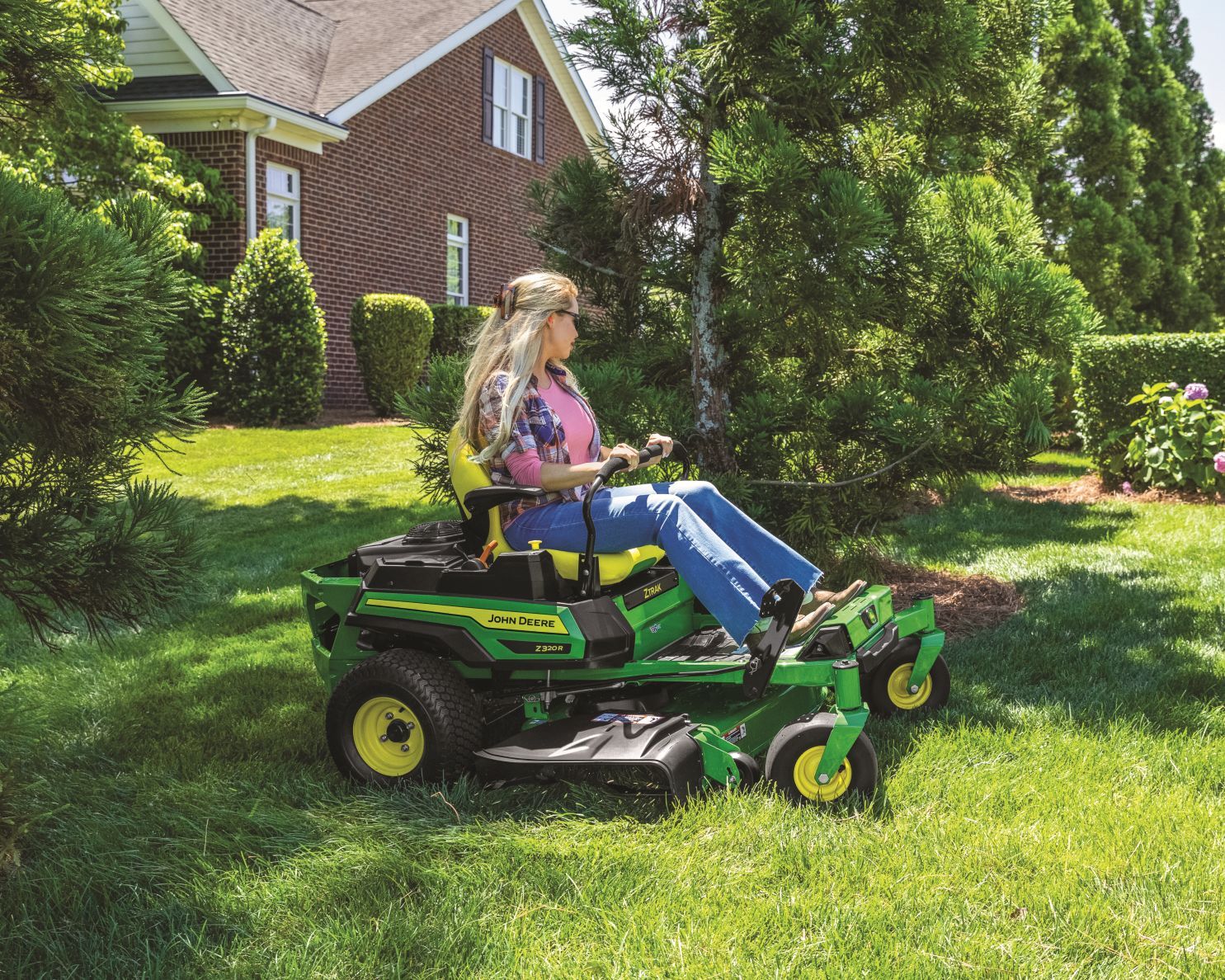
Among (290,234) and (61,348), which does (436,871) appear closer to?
(61,348)

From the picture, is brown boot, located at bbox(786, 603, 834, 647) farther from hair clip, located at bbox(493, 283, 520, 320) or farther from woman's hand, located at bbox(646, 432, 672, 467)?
hair clip, located at bbox(493, 283, 520, 320)

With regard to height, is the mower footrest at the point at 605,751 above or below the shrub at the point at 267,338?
below

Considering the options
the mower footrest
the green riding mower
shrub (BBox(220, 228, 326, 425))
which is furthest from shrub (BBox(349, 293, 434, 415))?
the mower footrest

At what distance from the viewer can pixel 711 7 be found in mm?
4734

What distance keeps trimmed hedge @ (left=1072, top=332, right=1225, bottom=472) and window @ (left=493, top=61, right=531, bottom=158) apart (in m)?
12.4

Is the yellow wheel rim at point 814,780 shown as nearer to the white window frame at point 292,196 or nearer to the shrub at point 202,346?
the shrub at point 202,346

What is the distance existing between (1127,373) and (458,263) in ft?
39.5

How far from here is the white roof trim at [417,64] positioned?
1551 cm

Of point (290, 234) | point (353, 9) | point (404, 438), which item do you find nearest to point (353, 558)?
point (404, 438)

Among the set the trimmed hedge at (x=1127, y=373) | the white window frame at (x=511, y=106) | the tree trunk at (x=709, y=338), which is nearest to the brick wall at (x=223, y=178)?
the white window frame at (x=511, y=106)

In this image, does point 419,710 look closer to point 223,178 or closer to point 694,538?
point 694,538

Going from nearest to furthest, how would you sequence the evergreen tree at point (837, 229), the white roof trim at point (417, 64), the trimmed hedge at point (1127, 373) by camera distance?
the evergreen tree at point (837, 229), the trimmed hedge at point (1127, 373), the white roof trim at point (417, 64)

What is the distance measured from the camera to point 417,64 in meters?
16.9

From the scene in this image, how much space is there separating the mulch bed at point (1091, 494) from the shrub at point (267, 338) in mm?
7643
